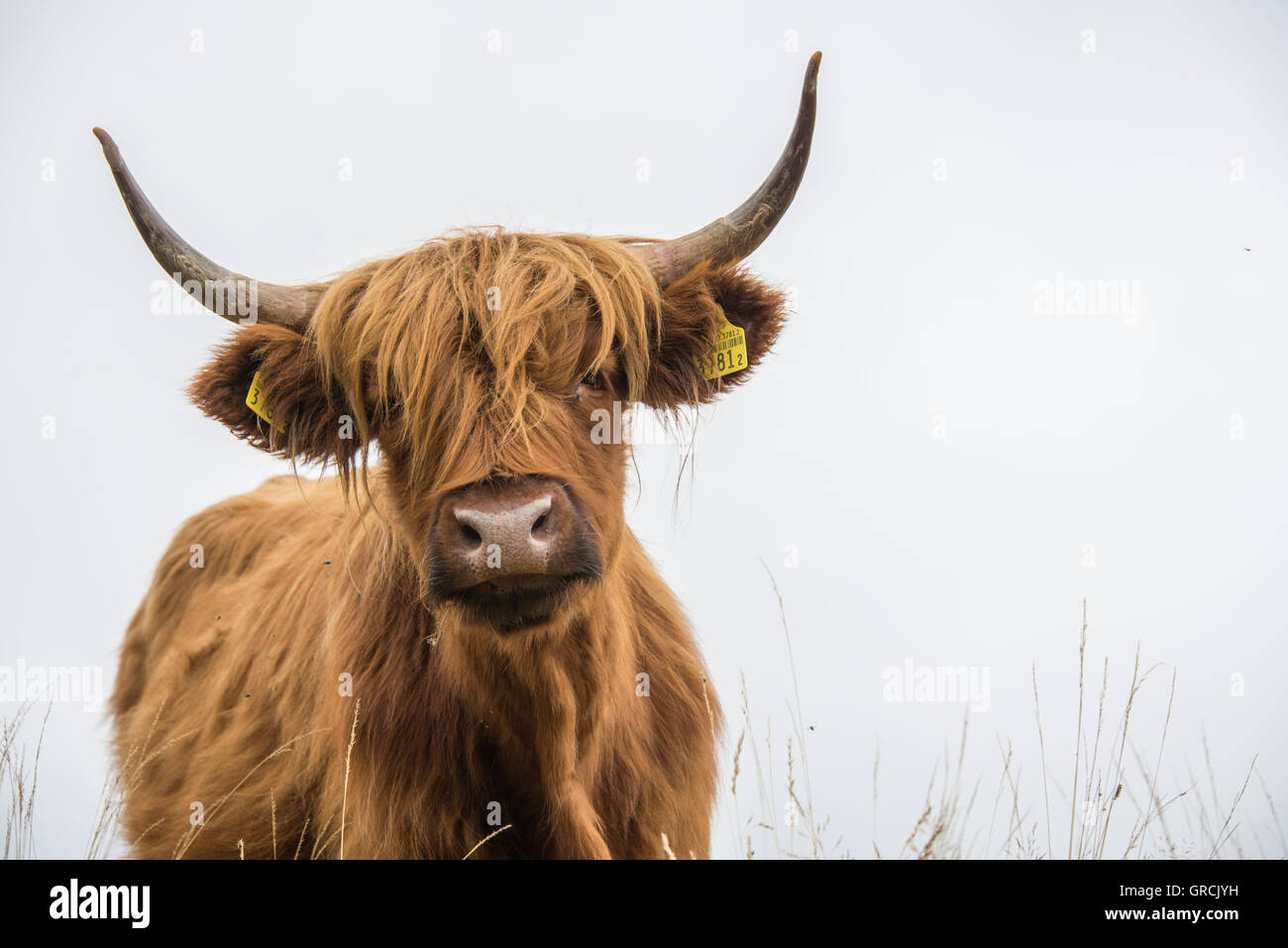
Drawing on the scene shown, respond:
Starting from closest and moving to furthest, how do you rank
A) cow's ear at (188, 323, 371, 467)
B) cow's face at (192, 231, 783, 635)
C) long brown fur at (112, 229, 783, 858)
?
cow's face at (192, 231, 783, 635)
long brown fur at (112, 229, 783, 858)
cow's ear at (188, 323, 371, 467)

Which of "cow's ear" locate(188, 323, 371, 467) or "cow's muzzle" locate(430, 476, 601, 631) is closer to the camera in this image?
"cow's muzzle" locate(430, 476, 601, 631)

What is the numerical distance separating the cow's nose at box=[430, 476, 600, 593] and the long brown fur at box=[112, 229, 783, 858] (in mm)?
77

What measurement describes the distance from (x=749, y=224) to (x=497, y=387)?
98 centimetres

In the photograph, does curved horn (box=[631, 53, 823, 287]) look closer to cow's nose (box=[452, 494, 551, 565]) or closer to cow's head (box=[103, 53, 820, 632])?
cow's head (box=[103, 53, 820, 632])

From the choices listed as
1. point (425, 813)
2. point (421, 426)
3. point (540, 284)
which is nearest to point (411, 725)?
point (425, 813)

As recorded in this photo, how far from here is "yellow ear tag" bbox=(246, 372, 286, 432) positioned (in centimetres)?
351

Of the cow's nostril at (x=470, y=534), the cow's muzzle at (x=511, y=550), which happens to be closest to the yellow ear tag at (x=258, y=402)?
the cow's muzzle at (x=511, y=550)

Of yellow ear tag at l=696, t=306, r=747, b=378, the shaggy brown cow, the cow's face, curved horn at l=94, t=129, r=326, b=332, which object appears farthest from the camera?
yellow ear tag at l=696, t=306, r=747, b=378

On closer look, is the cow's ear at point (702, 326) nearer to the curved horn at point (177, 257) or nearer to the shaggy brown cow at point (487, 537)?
the shaggy brown cow at point (487, 537)

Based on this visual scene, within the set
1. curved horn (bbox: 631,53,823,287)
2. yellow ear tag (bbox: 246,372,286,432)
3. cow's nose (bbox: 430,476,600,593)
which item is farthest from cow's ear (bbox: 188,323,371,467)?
curved horn (bbox: 631,53,823,287)

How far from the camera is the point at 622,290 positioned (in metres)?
3.43
